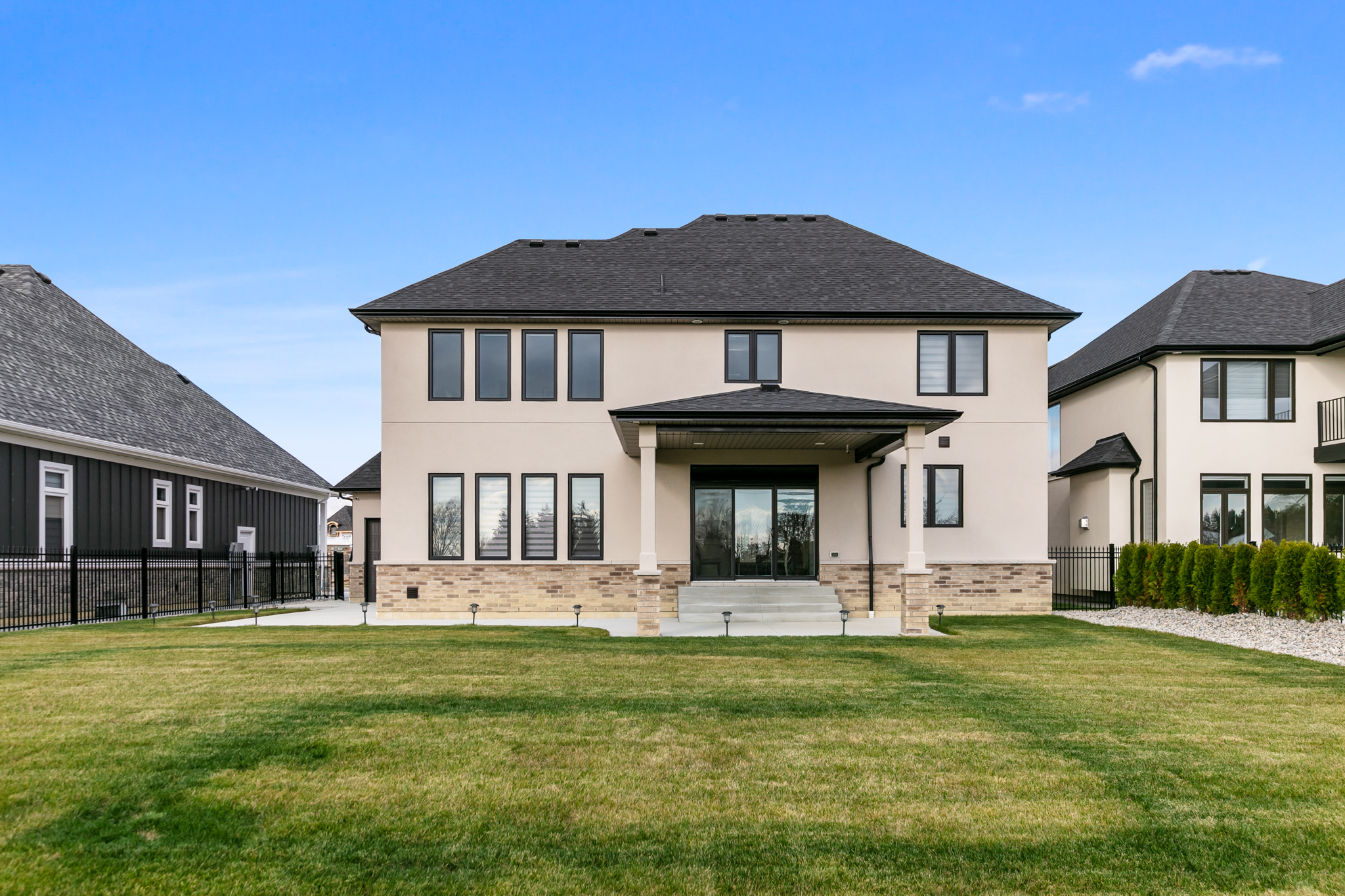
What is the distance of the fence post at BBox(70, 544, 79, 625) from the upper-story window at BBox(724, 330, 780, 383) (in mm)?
13134

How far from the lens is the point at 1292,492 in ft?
63.8

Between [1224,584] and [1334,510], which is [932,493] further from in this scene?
[1334,510]

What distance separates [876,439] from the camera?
15805 mm

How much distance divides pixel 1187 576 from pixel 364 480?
19.5m

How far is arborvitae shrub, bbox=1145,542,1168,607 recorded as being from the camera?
1748 centimetres

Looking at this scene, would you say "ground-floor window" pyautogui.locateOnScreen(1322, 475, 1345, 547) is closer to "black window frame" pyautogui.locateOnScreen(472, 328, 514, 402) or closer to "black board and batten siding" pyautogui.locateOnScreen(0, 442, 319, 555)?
"black window frame" pyautogui.locateOnScreen(472, 328, 514, 402)

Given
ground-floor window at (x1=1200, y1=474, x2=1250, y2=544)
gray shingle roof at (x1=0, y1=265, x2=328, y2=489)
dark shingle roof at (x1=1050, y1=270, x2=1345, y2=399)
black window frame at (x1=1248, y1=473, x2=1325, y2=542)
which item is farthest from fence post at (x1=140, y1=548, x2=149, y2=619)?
black window frame at (x1=1248, y1=473, x2=1325, y2=542)

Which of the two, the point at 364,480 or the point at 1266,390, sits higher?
the point at 1266,390

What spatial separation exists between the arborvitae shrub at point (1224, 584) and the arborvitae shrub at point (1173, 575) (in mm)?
888

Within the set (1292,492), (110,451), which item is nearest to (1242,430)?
(1292,492)

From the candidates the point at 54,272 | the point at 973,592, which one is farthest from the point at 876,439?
the point at 54,272

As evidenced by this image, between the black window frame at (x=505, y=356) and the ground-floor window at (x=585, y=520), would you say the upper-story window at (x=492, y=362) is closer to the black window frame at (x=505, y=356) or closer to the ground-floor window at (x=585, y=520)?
the black window frame at (x=505, y=356)

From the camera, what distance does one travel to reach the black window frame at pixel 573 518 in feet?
57.2

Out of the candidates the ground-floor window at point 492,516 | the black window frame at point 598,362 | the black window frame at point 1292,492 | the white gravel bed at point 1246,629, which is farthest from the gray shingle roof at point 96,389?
the black window frame at point 1292,492
